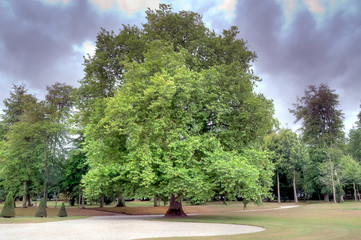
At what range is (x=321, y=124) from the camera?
5947cm

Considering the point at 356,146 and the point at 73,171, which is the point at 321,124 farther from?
the point at 73,171

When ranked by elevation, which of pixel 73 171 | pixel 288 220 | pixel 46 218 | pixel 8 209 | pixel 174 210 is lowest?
pixel 46 218

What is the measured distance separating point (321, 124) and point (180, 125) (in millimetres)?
49606

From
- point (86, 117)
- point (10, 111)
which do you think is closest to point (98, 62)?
point (86, 117)

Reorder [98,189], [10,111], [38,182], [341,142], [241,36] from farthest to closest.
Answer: [341,142]
[10,111]
[38,182]
[241,36]
[98,189]

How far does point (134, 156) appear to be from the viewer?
66.6 ft

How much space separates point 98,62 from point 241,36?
15.4m

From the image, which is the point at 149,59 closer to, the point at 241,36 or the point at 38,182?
the point at 241,36

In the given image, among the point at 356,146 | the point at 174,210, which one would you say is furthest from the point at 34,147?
the point at 356,146

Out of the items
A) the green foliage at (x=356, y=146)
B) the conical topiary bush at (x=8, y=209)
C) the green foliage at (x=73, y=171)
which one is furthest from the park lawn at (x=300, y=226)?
the green foliage at (x=356, y=146)

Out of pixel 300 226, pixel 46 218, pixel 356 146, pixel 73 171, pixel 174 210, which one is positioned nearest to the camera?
pixel 300 226

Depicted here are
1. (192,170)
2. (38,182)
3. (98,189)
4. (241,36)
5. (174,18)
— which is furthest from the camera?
(38,182)

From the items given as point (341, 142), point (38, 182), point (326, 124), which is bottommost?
point (38, 182)

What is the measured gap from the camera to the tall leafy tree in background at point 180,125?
19562mm
